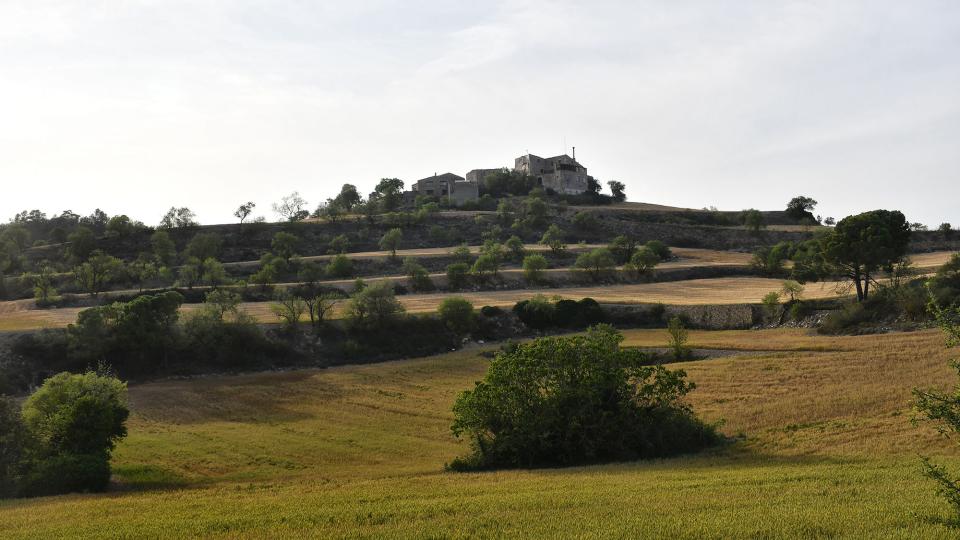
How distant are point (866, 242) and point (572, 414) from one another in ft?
144

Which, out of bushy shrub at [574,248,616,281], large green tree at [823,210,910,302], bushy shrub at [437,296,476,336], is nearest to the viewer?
large green tree at [823,210,910,302]

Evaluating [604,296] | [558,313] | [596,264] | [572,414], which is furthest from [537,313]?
[572,414]

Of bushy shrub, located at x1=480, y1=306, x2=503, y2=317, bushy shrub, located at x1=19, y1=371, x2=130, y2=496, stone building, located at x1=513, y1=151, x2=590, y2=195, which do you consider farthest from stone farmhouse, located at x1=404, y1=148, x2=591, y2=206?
bushy shrub, located at x1=19, y1=371, x2=130, y2=496

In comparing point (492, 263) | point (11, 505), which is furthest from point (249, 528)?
point (492, 263)

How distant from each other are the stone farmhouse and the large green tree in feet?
327

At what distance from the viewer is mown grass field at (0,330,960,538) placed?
17.6 meters

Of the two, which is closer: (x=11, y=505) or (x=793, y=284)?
(x=11, y=505)

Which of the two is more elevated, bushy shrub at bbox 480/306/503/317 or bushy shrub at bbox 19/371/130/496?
bushy shrub at bbox 480/306/503/317

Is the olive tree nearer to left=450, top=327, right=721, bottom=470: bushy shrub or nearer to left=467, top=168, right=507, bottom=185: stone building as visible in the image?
left=467, top=168, right=507, bottom=185: stone building

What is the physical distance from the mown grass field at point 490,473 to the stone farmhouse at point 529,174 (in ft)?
360

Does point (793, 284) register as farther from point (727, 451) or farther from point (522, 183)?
point (522, 183)

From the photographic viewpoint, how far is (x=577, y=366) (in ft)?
109

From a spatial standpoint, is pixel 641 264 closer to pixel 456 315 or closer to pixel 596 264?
pixel 596 264

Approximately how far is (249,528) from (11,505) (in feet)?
40.0
